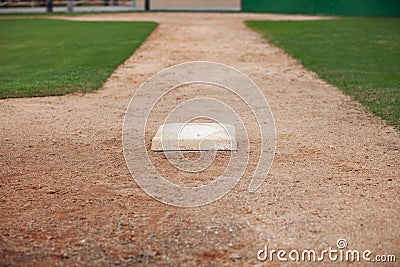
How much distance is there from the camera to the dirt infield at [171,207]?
3.65 m

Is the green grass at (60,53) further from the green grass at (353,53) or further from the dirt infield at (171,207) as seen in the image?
the green grass at (353,53)

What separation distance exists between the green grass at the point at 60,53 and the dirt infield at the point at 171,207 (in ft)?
3.80

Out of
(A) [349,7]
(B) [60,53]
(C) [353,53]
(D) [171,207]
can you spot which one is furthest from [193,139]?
(A) [349,7]

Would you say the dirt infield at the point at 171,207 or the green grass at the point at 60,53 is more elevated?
the dirt infield at the point at 171,207

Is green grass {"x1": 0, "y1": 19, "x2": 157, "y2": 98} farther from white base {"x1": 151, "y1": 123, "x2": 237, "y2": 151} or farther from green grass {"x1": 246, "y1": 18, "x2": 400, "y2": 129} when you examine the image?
green grass {"x1": 246, "y1": 18, "x2": 400, "y2": 129}

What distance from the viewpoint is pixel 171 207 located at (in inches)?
169

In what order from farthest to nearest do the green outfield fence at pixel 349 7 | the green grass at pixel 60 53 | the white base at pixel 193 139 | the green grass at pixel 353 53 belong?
the green outfield fence at pixel 349 7 < the green grass at pixel 60 53 < the green grass at pixel 353 53 < the white base at pixel 193 139

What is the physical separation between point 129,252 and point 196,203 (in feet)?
2.97

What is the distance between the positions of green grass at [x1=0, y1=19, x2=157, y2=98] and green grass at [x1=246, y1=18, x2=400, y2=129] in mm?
3398

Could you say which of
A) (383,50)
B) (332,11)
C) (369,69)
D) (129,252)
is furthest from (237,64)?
(332,11)

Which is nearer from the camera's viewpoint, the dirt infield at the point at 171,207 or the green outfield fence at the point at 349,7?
the dirt infield at the point at 171,207

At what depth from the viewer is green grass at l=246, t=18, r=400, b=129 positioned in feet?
27.5

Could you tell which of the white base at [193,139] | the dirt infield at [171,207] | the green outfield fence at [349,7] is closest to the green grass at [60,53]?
the dirt infield at [171,207]

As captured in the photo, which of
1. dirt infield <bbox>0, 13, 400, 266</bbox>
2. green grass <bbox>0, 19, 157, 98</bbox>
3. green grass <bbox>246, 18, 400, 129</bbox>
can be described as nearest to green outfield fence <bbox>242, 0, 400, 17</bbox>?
green grass <bbox>246, 18, 400, 129</bbox>
